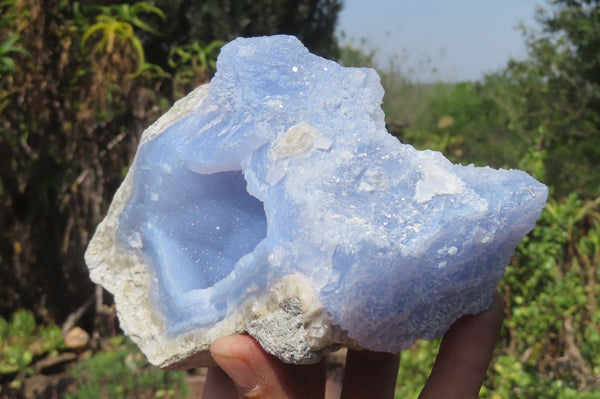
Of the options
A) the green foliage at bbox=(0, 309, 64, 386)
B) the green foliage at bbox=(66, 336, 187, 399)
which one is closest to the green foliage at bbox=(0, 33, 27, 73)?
the green foliage at bbox=(0, 309, 64, 386)

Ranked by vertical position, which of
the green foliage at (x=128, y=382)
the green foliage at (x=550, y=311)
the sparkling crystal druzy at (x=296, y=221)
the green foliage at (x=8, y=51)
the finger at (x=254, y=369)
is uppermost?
the sparkling crystal druzy at (x=296, y=221)

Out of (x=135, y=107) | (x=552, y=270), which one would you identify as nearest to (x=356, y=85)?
(x=552, y=270)

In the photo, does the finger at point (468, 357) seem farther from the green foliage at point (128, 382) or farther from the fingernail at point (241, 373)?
the green foliage at point (128, 382)

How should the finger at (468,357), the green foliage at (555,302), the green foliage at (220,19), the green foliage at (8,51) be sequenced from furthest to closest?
the green foliage at (220,19) → the green foliage at (8,51) → the green foliage at (555,302) → the finger at (468,357)

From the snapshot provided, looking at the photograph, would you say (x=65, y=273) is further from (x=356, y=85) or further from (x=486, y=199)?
(x=486, y=199)

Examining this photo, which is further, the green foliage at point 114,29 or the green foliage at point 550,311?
the green foliage at point 114,29

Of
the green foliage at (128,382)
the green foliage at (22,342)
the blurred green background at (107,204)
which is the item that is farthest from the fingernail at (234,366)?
the green foliage at (22,342)

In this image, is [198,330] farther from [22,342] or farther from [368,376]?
[22,342]

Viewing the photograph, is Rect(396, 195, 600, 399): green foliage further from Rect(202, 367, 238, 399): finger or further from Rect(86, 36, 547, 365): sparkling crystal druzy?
Rect(86, 36, 547, 365): sparkling crystal druzy

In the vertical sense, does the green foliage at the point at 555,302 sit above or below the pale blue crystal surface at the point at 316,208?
below
